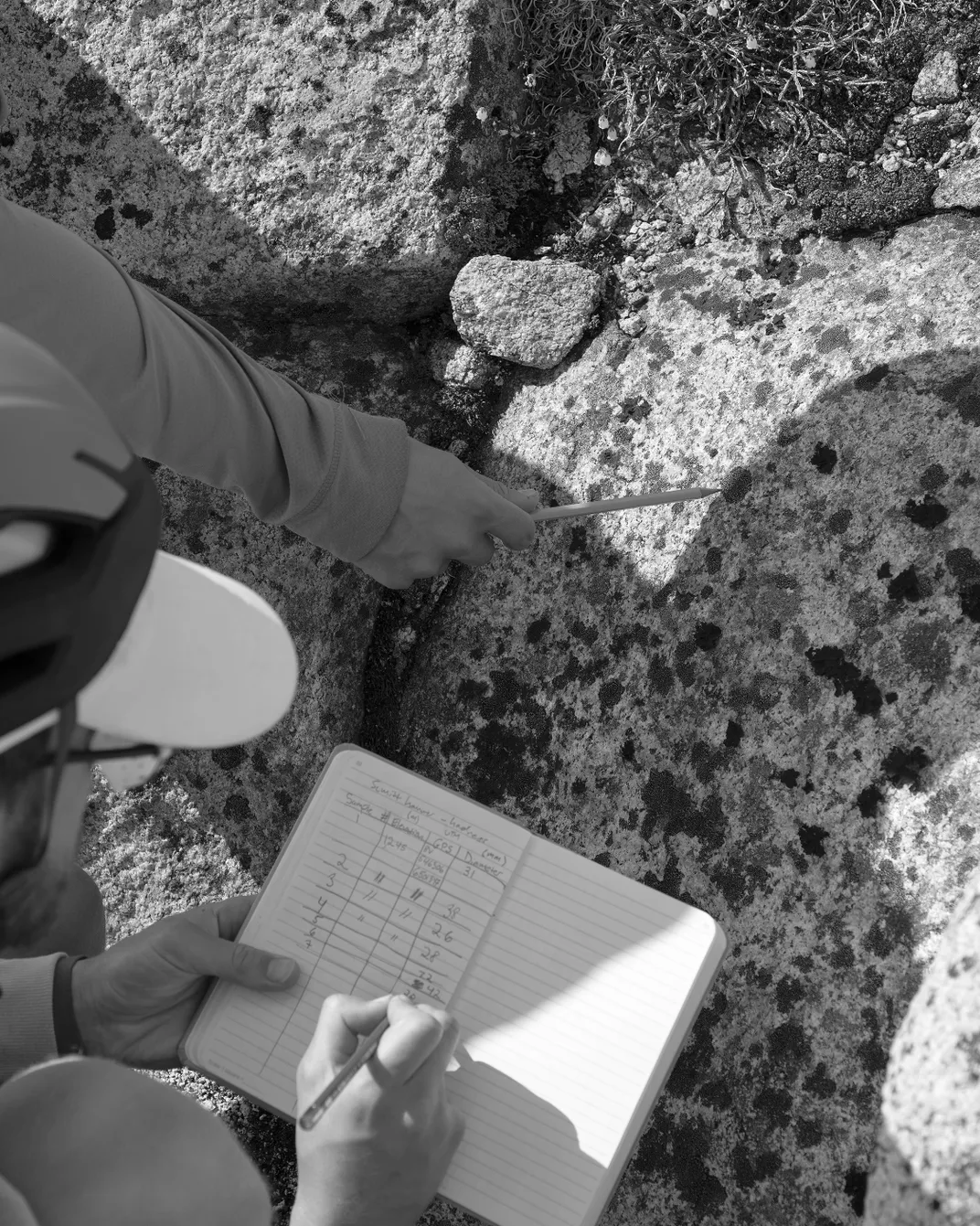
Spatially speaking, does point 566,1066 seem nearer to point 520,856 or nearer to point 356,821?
point 520,856

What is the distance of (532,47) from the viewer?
2021mm

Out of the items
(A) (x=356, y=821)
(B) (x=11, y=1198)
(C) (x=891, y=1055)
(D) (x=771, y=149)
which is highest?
(D) (x=771, y=149)

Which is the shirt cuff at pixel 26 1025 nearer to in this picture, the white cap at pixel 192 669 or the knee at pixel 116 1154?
the knee at pixel 116 1154

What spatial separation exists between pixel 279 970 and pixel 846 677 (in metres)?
0.95

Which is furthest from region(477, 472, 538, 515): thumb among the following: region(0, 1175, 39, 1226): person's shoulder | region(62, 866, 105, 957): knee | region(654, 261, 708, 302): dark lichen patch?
region(0, 1175, 39, 1226): person's shoulder

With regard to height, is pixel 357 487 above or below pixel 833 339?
below

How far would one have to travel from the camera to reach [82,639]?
85 cm

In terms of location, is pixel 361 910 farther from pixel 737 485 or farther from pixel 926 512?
pixel 926 512

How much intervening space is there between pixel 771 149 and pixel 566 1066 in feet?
5.30

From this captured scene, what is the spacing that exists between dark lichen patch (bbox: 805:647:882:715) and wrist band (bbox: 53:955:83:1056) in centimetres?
130

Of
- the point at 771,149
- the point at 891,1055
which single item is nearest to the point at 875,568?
the point at 891,1055

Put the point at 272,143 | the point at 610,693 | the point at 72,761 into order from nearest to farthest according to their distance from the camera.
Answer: the point at 72,761
the point at 610,693
the point at 272,143

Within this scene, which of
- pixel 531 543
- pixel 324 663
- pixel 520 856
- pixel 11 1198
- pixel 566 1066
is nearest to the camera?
pixel 11 1198

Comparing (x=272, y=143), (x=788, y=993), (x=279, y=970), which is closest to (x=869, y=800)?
(x=788, y=993)
